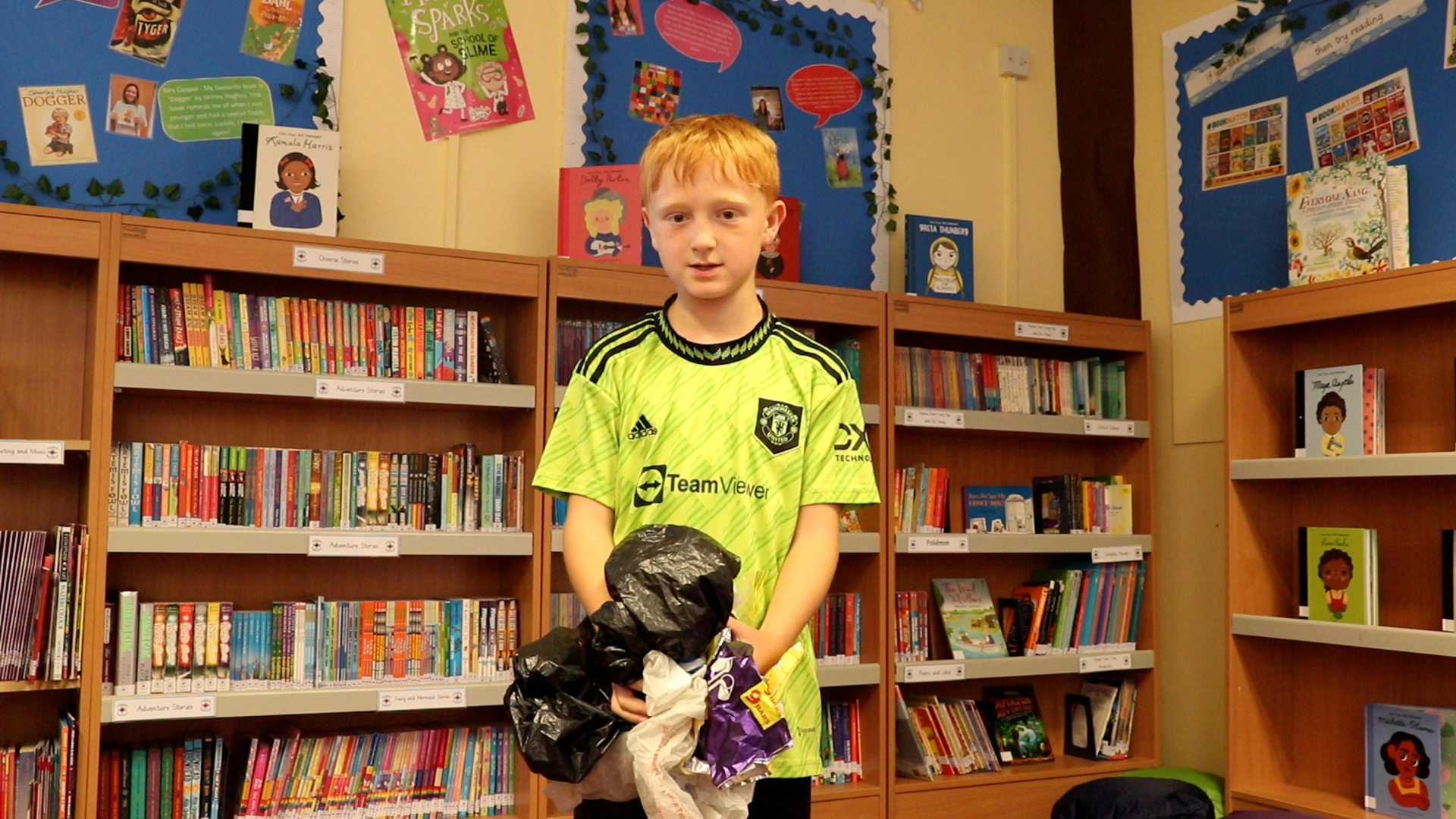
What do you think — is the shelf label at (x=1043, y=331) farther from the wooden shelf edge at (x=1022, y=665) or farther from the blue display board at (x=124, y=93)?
the blue display board at (x=124, y=93)

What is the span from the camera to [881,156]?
13.1 ft

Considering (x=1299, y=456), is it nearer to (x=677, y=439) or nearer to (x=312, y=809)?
(x=677, y=439)

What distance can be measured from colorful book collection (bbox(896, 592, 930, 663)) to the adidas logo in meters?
2.20

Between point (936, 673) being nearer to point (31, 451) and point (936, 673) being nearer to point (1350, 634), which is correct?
point (1350, 634)

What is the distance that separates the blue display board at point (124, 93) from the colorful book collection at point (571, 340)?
867 millimetres

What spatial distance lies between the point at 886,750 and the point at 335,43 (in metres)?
2.41

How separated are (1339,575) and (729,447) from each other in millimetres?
2315

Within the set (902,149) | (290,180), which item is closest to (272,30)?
(290,180)

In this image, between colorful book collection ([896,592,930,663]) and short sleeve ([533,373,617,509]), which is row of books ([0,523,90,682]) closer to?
short sleeve ([533,373,617,509])

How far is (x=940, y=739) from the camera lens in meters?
3.56

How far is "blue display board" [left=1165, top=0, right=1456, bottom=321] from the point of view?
3176mm

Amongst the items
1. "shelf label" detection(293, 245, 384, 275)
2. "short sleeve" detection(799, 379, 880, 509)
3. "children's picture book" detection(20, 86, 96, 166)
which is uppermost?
"children's picture book" detection(20, 86, 96, 166)

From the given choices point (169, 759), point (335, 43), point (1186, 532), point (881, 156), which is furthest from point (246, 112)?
point (1186, 532)

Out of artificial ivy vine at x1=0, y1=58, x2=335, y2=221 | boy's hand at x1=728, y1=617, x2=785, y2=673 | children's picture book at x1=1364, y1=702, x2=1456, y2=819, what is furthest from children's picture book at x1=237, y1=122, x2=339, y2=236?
children's picture book at x1=1364, y1=702, x2=1456, y2=819
